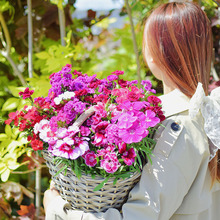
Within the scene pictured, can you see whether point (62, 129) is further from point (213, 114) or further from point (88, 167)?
point (213, 114)

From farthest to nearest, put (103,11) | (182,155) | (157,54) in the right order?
(103,11), (157,54), (182,155)

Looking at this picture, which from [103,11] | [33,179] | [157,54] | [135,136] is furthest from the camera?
[33,179]

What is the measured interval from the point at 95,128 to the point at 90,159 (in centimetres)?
9

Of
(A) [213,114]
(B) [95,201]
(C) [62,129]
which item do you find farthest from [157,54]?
(B) [95,201]

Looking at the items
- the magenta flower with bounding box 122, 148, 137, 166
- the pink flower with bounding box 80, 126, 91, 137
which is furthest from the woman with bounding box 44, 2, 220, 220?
the pink flower with bounding box 80, 126, 91, 137

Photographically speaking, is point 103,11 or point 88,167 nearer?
point 88,167

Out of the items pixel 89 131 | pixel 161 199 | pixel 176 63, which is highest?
pixel 176 63

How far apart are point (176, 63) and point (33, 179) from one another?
1454 millimetres

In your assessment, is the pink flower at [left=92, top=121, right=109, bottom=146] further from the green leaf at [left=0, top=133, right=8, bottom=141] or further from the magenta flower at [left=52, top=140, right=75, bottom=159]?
the green leaf at [left=0, top=133, right=8, bottom=141]

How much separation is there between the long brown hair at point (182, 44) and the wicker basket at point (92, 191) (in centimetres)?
33

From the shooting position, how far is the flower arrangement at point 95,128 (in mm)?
812

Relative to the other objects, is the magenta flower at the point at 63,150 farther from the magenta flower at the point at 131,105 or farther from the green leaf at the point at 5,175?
the green leaf at the point at 5,175

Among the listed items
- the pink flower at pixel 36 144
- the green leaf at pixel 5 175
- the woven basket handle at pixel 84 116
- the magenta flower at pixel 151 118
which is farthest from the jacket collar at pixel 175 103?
the green leaf at pixel 5 175

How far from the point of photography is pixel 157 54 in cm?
102
